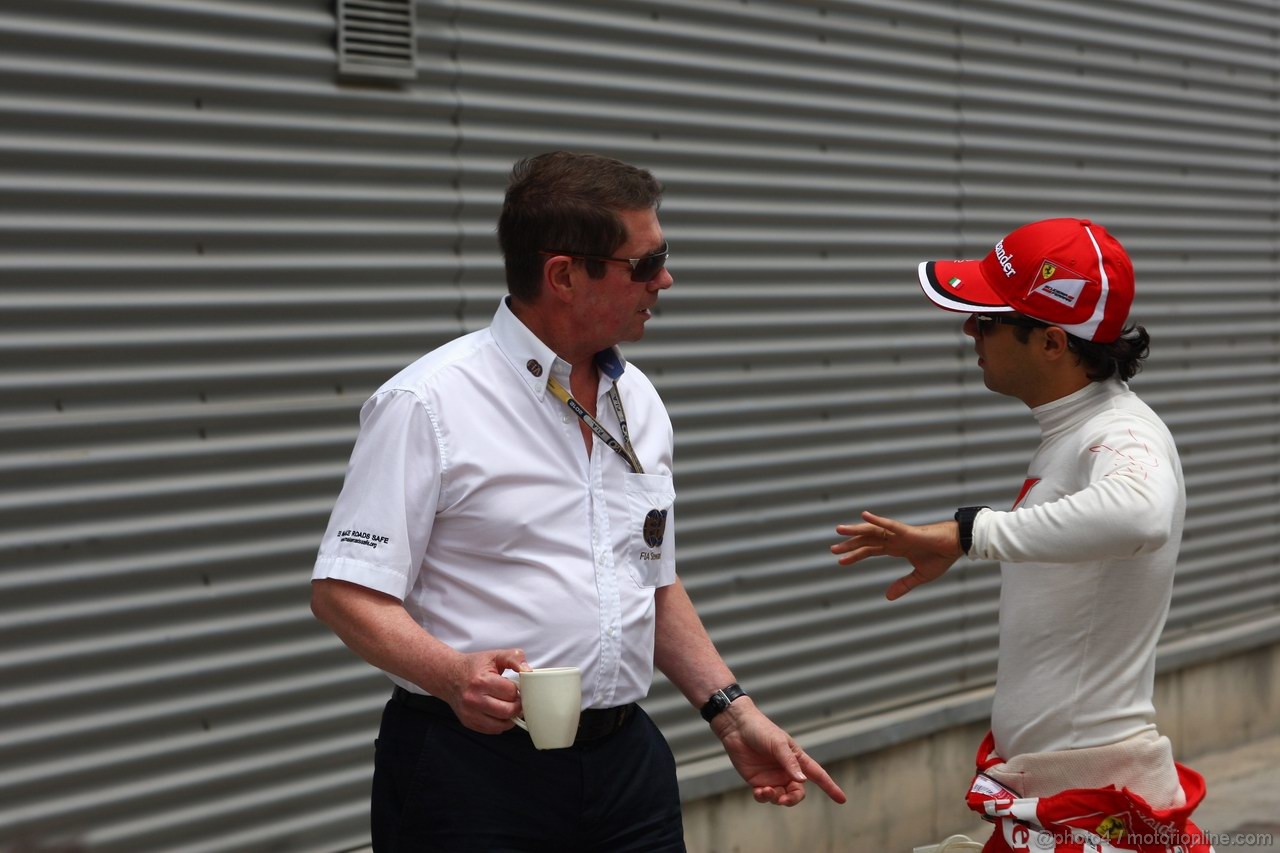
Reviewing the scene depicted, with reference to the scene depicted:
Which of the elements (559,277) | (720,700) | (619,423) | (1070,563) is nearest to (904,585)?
(1070,563)

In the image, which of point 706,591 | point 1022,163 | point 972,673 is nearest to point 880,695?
point 972,673

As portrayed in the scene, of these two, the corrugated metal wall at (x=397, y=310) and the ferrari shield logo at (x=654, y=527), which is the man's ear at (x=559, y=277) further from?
the corrugated metal wall at (x=397, y=310)

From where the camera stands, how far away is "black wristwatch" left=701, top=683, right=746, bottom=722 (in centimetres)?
330

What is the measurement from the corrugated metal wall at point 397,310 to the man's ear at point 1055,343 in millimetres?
2143

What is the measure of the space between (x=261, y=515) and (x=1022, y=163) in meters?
4.17

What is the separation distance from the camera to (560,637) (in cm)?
294

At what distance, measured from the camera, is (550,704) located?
8.58 feet

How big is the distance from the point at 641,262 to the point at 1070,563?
3.49 ft

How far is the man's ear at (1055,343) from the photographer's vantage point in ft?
10.9

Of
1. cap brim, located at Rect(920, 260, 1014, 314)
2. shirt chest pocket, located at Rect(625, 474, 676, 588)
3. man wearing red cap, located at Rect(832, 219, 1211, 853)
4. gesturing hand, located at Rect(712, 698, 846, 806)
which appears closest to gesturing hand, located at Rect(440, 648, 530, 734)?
shirt chest pocket, located at Rect(625, 474, 676, 588)

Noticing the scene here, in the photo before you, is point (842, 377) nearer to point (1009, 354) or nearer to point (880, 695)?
point (880, 695)

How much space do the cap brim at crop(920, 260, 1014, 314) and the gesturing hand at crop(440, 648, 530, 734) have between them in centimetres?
130

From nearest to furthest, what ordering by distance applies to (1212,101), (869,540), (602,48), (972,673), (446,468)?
(446,468)
(869,540)
(602,48)
(972,673)
(1212,101)

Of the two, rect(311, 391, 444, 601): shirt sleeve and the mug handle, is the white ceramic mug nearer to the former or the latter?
the mug handle
